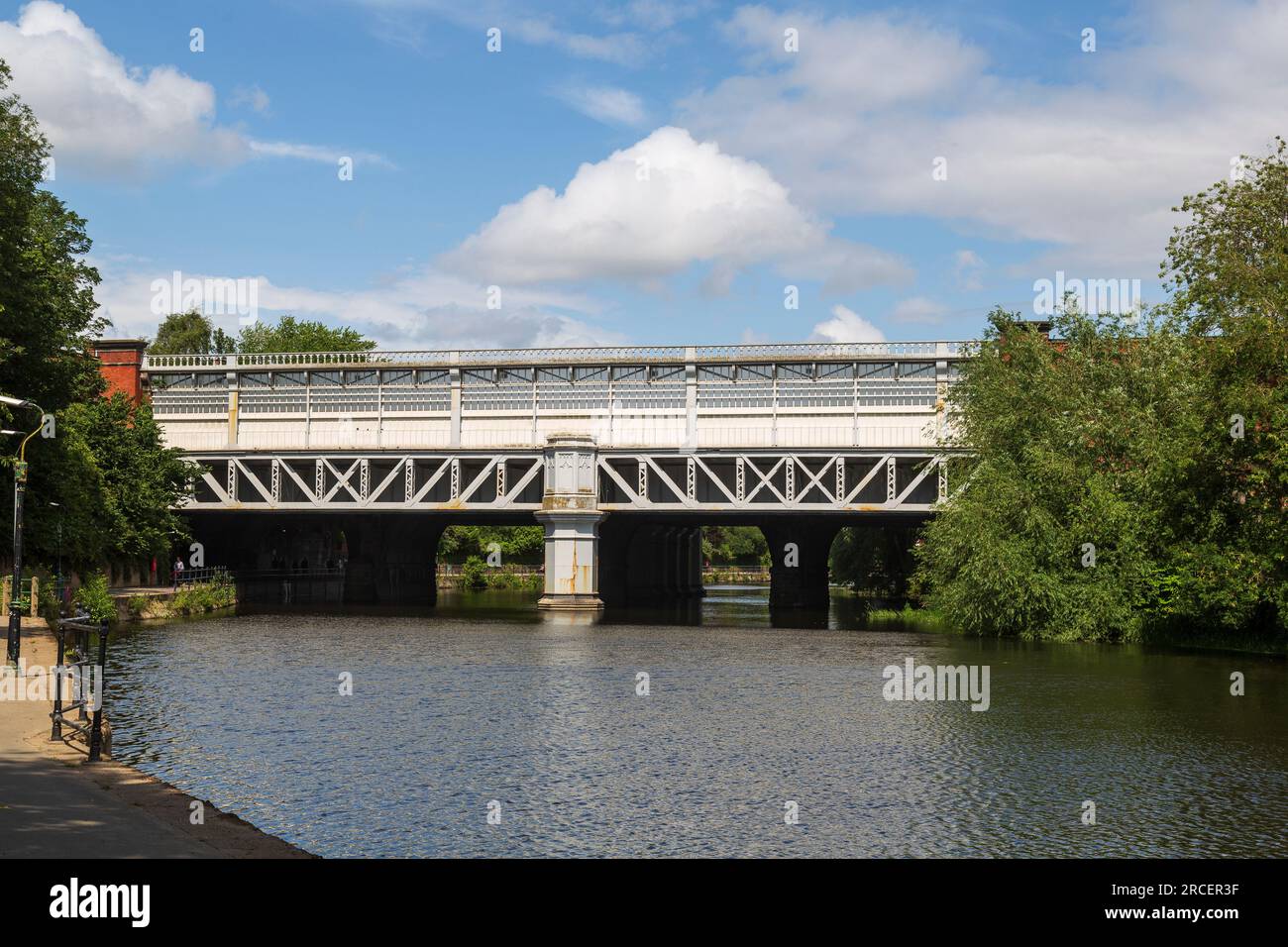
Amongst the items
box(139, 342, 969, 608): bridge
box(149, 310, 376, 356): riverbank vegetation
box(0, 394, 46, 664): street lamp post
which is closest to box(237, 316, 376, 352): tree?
box(149, 310, 376, 356): riverbank vegetation

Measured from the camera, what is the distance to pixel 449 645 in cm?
4309

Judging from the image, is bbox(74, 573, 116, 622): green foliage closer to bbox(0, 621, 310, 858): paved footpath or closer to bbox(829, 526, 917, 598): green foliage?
bbox(0, 621, 310, 858): paved footpath

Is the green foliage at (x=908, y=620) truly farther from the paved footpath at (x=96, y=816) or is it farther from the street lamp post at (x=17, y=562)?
the paved footpath at (x=96, y=816)

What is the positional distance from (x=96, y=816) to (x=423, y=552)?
7497 cm

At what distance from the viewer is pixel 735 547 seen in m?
162

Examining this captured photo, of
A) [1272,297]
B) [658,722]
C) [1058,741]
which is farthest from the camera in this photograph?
[1272,297]

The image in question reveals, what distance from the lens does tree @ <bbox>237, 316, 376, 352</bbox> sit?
11688cm

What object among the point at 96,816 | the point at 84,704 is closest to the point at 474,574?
the point at 84,704

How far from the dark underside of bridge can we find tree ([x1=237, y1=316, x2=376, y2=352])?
22981mm

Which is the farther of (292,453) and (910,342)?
(292,453)
